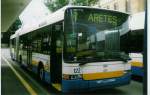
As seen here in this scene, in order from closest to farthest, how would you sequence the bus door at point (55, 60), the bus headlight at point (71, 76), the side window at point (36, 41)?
the bus headlight at point (71, 76)
the bus door at point (55, 60)
the side window at point (36, 41)

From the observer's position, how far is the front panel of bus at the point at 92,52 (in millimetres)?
8977

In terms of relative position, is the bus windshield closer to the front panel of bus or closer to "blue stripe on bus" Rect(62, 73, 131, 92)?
the front panel of bus

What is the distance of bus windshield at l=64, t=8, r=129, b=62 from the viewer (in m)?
8.99

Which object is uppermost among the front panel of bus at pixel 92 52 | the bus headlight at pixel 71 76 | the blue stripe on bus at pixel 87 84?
the front panel of bus at pixel 92 52

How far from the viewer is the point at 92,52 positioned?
361 inches

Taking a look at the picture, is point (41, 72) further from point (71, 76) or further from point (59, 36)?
point (71, 76)

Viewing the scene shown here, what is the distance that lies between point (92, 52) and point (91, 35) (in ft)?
1.41

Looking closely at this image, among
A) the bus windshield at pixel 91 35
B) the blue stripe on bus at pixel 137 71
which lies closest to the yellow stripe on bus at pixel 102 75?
the bus windshield at pixel 91 35

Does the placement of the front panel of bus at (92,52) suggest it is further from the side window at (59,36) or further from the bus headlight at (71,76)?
the side window at (59,36)

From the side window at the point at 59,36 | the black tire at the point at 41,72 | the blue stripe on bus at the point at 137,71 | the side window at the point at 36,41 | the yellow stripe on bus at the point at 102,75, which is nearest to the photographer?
the yellow stripe on bus at the point at 102,75

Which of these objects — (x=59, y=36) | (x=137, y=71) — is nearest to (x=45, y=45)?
(x=59, y=36)

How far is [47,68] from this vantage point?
35.7 feet

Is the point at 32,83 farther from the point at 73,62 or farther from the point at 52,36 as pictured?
the point at 73,62

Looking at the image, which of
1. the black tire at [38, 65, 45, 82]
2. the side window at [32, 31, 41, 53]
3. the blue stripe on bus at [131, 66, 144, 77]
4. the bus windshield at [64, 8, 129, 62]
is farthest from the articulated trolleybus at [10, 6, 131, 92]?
the blue stripe on bus at [131, 66, 144, 77]
